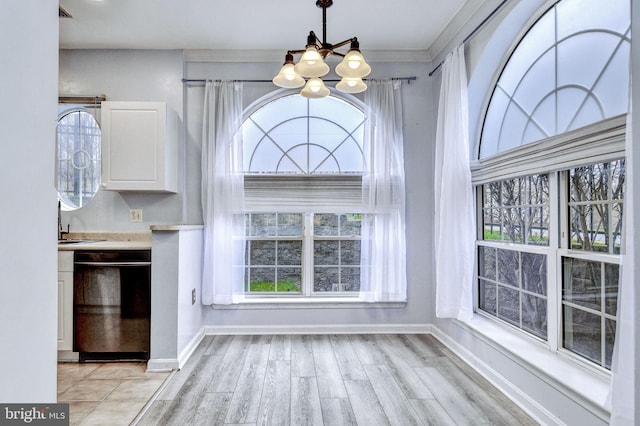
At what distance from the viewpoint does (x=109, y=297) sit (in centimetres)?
281

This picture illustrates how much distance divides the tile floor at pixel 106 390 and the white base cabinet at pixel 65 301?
0.20 meters

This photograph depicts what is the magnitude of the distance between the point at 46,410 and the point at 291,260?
2890mm

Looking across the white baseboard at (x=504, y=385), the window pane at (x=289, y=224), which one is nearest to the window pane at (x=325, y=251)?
the window pane at (x=289, y=224)

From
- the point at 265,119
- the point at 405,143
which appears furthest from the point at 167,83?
the point at 405,143

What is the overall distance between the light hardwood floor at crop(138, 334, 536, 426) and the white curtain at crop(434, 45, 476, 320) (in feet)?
1.73

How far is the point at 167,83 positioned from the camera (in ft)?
11.4

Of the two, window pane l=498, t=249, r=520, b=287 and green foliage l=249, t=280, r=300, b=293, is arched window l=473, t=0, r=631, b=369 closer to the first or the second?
window pane l=498, t=249, r=520, b=287

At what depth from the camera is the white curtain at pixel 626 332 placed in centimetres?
125

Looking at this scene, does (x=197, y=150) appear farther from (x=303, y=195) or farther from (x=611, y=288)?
(x=611, y=288)

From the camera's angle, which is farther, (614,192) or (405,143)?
(405,143)

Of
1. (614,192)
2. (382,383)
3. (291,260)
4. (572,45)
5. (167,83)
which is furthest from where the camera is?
(291,260)

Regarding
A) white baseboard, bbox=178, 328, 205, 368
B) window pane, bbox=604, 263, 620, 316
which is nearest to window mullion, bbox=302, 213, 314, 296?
white baseboard, bbox=178, 328, 205, 368

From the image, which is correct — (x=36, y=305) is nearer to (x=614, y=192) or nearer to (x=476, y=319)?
(x=614, y=192)

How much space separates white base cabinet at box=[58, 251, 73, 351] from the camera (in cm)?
279
